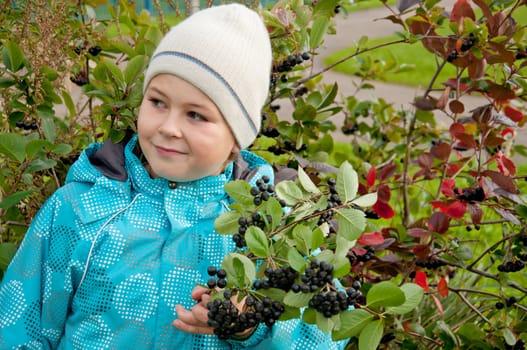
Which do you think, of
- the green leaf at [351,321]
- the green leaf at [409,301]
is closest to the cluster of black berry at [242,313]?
the green leaf at [351,321]

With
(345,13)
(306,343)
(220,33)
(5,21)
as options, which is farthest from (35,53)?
(345,13)

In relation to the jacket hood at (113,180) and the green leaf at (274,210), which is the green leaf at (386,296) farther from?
Result: the jacket hood at (113,180)

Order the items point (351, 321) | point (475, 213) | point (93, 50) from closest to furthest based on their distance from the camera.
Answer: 1. point (351, 321)
2. point (475, 213)
3. point (93, 50)

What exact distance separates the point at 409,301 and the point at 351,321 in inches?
5.1

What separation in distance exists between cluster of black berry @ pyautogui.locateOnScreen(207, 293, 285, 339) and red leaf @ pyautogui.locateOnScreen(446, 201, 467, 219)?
44.5 inches

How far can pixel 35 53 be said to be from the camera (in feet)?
7.24

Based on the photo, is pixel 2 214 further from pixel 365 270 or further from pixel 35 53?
pixel 365 270

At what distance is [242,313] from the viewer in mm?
1519

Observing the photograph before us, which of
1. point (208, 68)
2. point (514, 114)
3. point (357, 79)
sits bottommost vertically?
point (357, 79)

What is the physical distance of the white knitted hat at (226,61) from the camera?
1.76 meters

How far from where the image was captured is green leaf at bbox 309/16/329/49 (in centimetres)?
232

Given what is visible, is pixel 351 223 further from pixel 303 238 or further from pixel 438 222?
pixel 438 222

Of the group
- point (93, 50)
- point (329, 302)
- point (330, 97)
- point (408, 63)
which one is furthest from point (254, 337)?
point (408, 63)

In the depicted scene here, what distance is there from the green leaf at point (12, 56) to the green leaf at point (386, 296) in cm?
121
